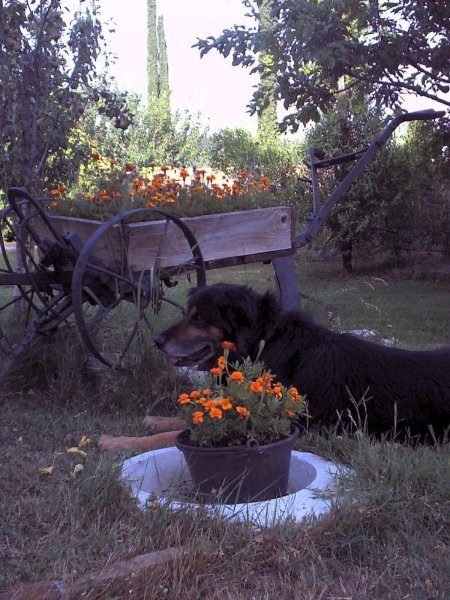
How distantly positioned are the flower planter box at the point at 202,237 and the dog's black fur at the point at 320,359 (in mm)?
656

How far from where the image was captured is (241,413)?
99.7 inches

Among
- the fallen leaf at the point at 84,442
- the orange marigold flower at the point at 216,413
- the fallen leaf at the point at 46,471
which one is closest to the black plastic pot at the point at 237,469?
the orange marigold flower at the point at 216,413

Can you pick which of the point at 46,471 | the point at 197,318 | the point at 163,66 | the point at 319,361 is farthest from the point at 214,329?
the point at 163,66

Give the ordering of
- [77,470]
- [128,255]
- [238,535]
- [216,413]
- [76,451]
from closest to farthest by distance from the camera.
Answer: [238,535]
[216,413]
[77,470]
[76,451]
[128,255]

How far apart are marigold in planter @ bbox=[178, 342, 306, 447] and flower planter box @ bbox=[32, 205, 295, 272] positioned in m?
1.49

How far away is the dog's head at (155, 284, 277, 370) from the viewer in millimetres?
3385

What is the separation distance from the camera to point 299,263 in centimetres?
1226

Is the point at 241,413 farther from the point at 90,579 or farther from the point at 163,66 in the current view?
the point at 163,66

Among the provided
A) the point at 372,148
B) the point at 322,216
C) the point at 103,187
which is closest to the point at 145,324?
the point at 103,187

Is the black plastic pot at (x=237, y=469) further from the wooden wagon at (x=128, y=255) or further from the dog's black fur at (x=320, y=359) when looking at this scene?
the wooden wagon at (x=128, y=255)

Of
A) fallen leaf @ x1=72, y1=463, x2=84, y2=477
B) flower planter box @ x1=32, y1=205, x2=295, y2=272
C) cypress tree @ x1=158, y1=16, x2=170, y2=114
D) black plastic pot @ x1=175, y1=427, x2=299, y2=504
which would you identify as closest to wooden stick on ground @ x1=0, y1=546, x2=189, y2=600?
black plastic pot @ x1=175, y1=427, x2=299, y2=504

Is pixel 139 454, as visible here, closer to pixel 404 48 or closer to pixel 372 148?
pixel 372 148

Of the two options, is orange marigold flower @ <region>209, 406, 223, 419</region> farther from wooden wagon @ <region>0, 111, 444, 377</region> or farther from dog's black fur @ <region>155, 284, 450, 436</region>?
wooden wagon @ <region>0, 111, 444, 377</region>

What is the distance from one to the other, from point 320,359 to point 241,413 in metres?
0.93
